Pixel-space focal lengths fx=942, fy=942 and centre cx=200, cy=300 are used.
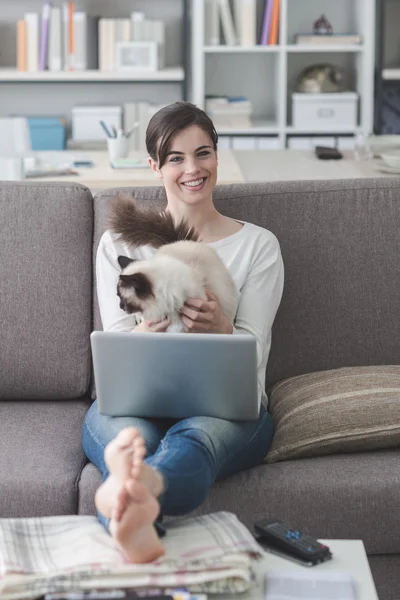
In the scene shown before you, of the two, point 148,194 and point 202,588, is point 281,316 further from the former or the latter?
point 202,588

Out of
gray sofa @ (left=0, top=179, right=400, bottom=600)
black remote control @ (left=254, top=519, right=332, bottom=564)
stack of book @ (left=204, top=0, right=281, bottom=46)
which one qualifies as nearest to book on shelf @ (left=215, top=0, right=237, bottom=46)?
stack of book @ (left=204, top=0, right=281, bottom=46)

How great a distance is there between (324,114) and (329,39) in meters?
0.39

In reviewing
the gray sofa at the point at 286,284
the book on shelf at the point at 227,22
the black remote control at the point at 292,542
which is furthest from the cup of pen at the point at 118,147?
the black remote control at the point at 292,542

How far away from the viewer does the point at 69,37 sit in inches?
191

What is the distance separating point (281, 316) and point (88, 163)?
161cm

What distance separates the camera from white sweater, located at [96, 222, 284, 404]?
2.03 m

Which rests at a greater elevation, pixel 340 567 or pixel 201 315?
pixel 201 315

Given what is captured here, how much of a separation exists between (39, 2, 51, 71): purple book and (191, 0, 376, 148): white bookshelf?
2.47ft

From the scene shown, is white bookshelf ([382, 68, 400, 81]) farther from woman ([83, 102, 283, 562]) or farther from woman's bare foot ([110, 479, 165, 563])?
woman's bare foot ([110, 479, 165, 563])

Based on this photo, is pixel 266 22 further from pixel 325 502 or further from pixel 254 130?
pixel 325 502

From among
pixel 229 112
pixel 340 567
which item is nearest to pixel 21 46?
pixel 229 112

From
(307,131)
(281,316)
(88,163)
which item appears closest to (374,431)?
(281,316)

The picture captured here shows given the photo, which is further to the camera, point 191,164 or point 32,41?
point 32,41

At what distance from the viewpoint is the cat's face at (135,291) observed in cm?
176
